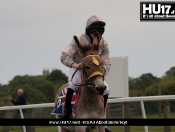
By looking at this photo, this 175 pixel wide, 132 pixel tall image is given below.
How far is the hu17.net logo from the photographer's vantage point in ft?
26.2

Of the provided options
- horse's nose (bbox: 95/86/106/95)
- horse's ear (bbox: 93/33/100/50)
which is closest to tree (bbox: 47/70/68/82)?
horse's ear (bbox: 93/33/100/50)

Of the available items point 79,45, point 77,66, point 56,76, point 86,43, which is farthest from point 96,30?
point 56,76

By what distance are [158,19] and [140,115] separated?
1.63 m

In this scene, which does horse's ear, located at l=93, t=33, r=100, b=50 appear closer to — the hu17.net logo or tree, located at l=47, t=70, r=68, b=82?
the hu17.net logo

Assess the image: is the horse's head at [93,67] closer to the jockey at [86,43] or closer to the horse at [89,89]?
the horse at [89,89]

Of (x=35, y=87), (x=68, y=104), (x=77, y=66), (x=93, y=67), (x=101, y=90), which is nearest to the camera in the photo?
(x=101, y=90)

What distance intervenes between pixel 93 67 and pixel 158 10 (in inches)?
97.4

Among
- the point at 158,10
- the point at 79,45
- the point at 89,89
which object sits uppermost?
the point at 158,10

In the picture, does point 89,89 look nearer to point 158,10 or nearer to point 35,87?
point 158,10

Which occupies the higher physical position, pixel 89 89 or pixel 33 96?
pixel 89 89

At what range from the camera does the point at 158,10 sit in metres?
8.12

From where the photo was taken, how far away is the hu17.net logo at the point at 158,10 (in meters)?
7.97

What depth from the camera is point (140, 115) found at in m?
8.71

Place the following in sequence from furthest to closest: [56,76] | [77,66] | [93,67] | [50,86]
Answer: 1. [56,76]
2. [50,86]
3. [77,66]
4. [93,67]
